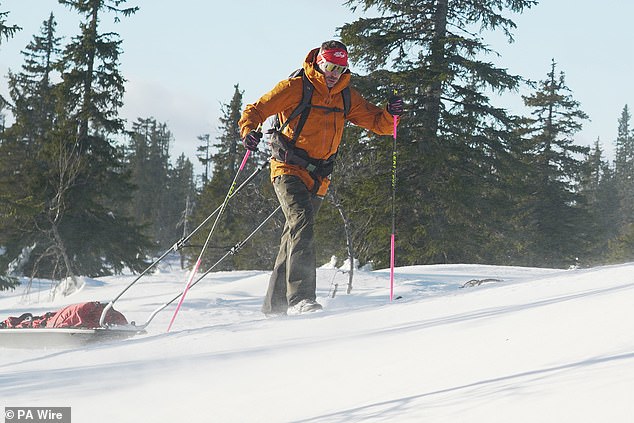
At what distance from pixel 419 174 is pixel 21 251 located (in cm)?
1524

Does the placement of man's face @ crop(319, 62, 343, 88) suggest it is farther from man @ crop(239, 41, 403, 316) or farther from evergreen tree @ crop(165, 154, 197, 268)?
evergreen tree @ crop(165, 154, 197, 268)

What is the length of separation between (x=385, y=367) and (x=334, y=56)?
125 inches

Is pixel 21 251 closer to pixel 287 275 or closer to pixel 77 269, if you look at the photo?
pixel 77 269

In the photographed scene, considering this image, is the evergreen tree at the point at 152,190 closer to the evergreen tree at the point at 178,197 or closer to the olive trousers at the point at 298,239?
the evergreen tree at the point at 178,197

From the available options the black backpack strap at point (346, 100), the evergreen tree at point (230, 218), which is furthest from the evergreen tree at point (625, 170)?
the black backpack strap at point (346, 100)

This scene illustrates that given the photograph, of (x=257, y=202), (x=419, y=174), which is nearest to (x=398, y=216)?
(x=419, y=174)

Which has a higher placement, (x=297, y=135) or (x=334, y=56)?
(x=334, y=56)

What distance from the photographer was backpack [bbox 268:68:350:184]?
5.56m

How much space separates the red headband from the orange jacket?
116mm

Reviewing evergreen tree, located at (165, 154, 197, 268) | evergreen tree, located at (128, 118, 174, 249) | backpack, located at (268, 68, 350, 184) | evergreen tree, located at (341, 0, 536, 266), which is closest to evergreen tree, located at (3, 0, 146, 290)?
evergreen tree, located at (341, 0, 536, 266)

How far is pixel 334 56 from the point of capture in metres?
5.46

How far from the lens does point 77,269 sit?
23406 mm

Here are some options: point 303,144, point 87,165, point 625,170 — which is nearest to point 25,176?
point 87,165

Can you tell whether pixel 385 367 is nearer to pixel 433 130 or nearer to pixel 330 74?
pixel 330 74
